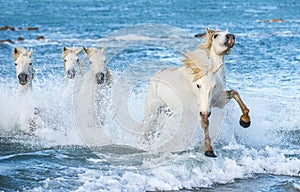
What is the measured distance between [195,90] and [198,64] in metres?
0.30

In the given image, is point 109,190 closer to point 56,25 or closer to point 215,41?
point 215,41

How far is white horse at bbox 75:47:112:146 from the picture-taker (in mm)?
9469

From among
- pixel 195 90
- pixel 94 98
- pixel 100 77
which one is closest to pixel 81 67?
pixel 94 98

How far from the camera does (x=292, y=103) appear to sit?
1206cm

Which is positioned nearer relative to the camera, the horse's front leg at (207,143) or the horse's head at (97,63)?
the horse's front leg at (207,143)

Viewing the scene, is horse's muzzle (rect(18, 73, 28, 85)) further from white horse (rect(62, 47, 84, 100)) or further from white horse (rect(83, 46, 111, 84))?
white horse (rect(83, 46, 111, 84))

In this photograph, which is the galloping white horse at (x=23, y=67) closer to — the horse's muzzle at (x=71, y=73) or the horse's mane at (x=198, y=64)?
the horse's muzzle at (x=71, y=73)

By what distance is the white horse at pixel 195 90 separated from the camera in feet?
25.6

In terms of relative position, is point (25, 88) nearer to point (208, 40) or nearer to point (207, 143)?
point (208, 40)

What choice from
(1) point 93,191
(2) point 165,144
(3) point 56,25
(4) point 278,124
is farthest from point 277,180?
(3) point 56,25

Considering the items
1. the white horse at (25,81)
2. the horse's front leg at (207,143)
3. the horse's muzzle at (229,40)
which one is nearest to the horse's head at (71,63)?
the white horse at (25,81)

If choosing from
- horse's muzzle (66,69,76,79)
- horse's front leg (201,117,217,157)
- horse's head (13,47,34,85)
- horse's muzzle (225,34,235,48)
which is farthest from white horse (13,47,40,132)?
horse's muzzle (225,34,235,48)

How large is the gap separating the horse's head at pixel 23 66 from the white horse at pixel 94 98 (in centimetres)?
118

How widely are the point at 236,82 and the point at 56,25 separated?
2371 cm
